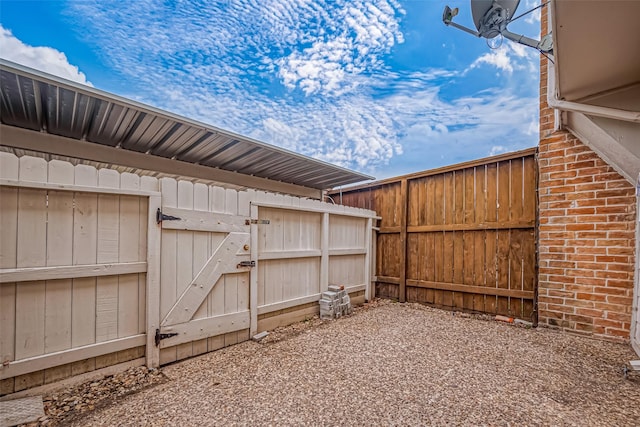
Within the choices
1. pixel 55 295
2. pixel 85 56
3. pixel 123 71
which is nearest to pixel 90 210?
pixel 55 295

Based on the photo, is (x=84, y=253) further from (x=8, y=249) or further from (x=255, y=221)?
(x=255, y=221)

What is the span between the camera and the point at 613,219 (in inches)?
112

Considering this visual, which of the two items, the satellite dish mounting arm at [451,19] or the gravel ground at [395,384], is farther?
the satellite dish mounting arm at [451,19]

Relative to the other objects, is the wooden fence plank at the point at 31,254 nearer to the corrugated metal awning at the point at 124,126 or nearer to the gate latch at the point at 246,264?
the corrugated metal awning at the point at 124,126

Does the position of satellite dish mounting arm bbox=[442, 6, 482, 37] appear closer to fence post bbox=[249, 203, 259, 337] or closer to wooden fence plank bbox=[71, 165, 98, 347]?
fence post bbox=[249, 203, 259, 337]

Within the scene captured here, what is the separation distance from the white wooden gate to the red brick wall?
3619 millimetres

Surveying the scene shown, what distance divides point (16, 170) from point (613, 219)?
5.19 m

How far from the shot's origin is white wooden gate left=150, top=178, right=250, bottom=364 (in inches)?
93.2

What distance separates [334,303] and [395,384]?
5.98ft

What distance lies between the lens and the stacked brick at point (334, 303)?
3.75 m

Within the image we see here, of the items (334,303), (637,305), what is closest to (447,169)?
(637,305)

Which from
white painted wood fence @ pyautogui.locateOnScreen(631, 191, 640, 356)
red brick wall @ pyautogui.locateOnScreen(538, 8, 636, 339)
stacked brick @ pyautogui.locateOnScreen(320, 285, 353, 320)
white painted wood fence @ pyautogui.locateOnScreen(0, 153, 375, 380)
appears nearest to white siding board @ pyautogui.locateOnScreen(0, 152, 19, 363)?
white painted wood fence @ pyautogui.locateOnScreen(0, 153, 375, 380)

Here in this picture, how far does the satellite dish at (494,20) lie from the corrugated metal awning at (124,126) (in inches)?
88.0

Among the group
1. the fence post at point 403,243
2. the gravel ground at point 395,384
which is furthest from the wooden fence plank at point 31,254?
the fence post at point 403,243
